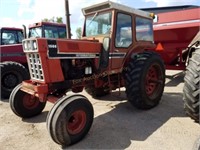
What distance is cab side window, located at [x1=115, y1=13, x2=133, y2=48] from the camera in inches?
195

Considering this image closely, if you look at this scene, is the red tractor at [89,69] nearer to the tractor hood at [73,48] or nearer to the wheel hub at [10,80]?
the tractor hood at [73,48]

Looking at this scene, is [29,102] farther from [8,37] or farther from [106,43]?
[8,37]

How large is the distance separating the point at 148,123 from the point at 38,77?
211 centimetres

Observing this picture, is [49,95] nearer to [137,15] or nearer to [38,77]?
[38,77]

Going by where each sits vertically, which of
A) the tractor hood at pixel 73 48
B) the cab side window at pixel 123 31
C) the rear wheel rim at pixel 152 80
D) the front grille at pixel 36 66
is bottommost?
the rear wheel rim at pixel 152 80

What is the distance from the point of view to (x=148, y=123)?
440 centimetres

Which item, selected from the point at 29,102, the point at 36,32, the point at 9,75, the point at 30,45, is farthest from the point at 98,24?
the point at 36,32

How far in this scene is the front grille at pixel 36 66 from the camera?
4176 mm

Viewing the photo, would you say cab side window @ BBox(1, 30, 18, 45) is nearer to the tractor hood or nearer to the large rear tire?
the tractor hood

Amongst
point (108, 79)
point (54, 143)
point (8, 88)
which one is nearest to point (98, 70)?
point (108, 79)

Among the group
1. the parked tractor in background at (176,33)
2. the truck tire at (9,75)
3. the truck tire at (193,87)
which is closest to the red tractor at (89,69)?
the truck tire at (193,87)

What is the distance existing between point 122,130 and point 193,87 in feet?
4.71

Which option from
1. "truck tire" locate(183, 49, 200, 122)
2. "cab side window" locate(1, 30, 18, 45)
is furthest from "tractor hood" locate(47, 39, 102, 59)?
"cab side window" locate(1, 30, 18, 45)

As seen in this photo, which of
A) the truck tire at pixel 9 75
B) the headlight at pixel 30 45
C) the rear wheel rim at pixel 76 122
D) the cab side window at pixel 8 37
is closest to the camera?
the rear wheel rim at pixel 76 122
